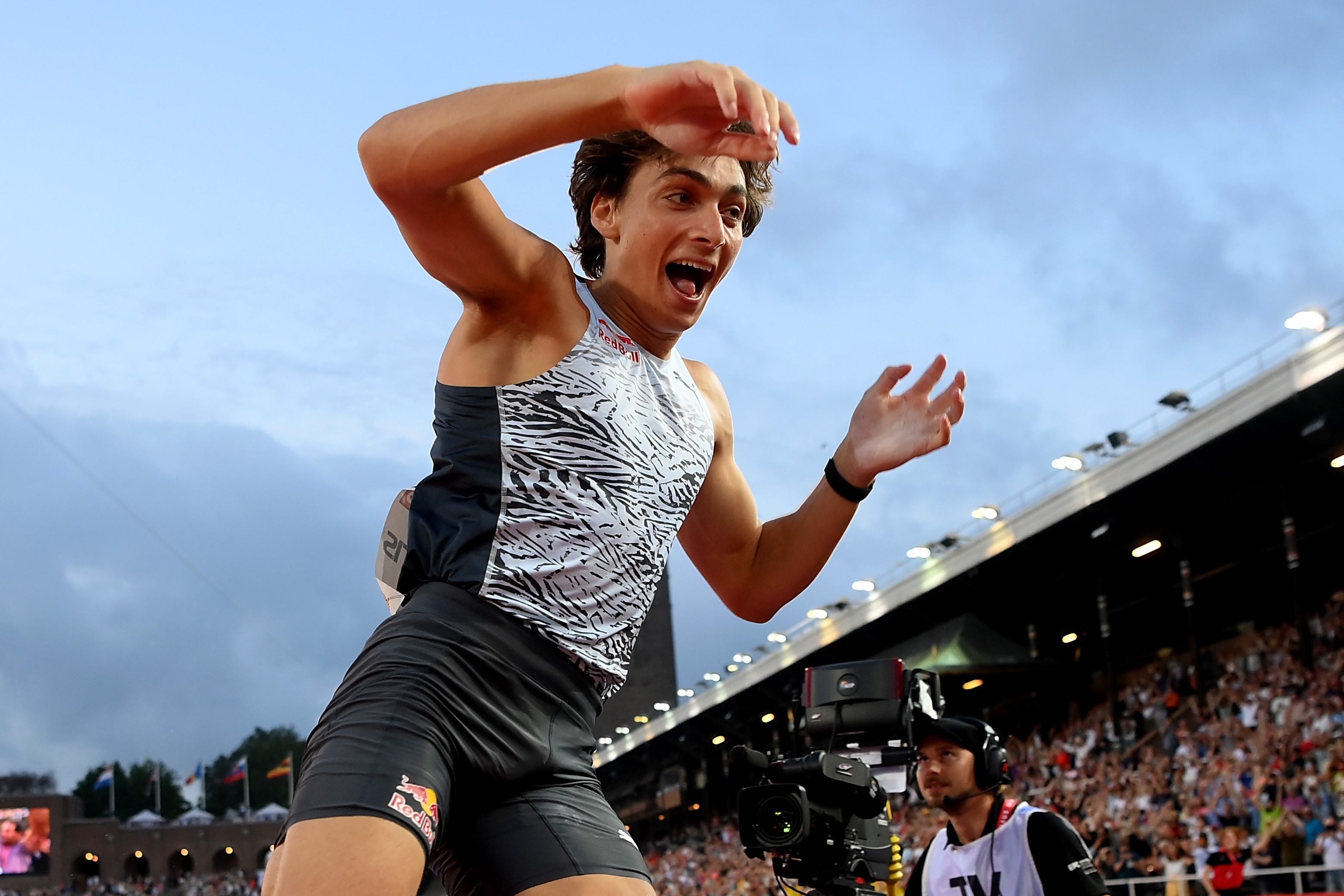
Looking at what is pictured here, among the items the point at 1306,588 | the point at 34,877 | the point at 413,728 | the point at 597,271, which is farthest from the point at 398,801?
the point at 34,877

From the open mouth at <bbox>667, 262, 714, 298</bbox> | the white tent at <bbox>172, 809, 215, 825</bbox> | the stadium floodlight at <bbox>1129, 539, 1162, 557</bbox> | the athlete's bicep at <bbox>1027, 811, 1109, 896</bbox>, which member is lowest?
the athlete's bicep at <bbox>1027, 811, 1109, 896</bbox>

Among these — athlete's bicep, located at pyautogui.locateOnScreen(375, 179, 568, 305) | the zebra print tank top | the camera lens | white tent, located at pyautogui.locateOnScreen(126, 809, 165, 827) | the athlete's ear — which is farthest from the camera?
white tent, located at pyautogui.locateOnScreen(126, 809, 165, 827)

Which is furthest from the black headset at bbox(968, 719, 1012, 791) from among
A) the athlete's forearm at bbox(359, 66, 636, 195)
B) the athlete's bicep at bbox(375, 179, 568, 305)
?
the athlete's forearm at bbox(359, 66, 636, 195)

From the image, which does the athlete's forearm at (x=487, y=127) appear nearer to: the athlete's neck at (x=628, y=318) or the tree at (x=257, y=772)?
the athlete's neck at (x=628, y=318)

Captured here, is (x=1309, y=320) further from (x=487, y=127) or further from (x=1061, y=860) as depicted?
(x=487, y=127)

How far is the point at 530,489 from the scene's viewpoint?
228 centimetres

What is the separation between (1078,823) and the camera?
59.5 ft

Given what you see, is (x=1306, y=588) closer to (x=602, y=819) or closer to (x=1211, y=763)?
(x=1211, y=763)

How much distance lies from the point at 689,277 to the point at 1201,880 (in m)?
12.5

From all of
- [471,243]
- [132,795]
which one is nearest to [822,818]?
[471,243]

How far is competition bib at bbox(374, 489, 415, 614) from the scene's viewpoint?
95.7 inches

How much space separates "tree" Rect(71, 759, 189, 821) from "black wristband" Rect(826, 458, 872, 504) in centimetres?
11107

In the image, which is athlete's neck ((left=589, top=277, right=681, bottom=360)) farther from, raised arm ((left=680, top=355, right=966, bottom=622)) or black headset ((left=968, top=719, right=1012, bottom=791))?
black headset ((left=968, top=719, right=1012, bottom=791))

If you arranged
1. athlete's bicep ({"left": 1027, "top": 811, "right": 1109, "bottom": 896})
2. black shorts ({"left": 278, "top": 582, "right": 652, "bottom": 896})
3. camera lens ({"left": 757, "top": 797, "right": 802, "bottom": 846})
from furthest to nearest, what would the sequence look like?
athlete's bicep ({"left": 1027, "top": 811, "right": 1109, "bottom": 896}) → camera lens ({"left": 757, "top": 797, "right": 802, "bottom": 846}) → black shorts ({"left": 278, "top": 582, "right": 652, "bottom": 896})
